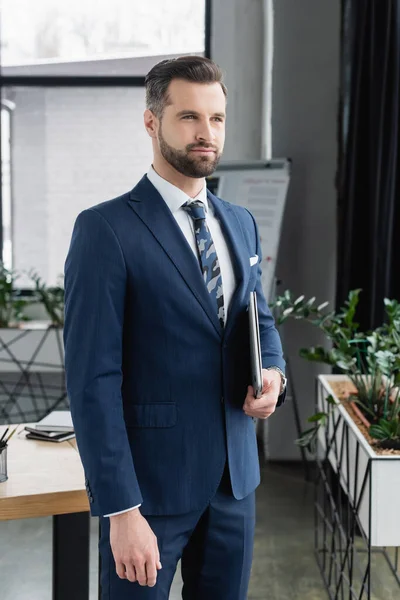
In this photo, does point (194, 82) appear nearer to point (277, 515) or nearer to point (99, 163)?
point (277, 515)

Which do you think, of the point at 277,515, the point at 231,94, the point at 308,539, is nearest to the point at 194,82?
the point at 308,539

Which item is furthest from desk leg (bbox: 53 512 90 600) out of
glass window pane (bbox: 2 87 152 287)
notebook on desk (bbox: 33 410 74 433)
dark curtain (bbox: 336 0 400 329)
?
glass window pane (bbox: 2 87 152 287)

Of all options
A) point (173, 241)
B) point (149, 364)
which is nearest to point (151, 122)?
point (173, 241)

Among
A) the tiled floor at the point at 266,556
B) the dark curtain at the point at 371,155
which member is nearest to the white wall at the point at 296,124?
the dark curtain at the point at 371,155

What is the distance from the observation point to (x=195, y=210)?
4.74ft

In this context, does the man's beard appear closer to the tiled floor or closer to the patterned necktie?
the patterned necktie

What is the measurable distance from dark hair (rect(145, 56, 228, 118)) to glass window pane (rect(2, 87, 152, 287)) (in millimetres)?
4094

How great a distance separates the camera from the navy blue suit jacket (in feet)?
4.26

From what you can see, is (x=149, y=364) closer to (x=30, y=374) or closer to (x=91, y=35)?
(x=30, y=374)

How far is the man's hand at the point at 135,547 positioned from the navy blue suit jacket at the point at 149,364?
3 centimetres

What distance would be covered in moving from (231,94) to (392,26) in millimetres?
1123

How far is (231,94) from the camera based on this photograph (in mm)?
4734

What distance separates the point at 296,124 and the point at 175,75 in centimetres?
334

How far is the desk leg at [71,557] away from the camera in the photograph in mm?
1996
